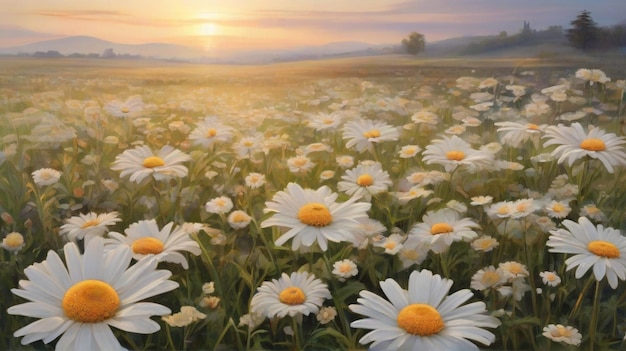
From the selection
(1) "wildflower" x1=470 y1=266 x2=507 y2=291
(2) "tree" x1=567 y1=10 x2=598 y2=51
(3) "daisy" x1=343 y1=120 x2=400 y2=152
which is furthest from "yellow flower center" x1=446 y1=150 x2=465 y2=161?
(2) "tree" x1=567 y1=10 x2=598 y2=51

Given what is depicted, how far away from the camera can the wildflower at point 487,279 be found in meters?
0.73

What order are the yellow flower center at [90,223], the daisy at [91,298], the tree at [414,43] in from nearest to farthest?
the daisy at [91,298]
the yellow flower center at [90,223]
the tree at [414,43]

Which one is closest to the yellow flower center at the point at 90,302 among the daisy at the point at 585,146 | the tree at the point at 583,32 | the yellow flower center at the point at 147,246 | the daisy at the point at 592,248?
the yellow flower center at the point at 147,246

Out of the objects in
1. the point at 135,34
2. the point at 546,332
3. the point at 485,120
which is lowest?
the point at 546,332

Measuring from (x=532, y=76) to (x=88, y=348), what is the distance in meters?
1.14

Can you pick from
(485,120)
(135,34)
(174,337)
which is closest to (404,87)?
(485,120)

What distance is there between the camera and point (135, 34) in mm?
1352

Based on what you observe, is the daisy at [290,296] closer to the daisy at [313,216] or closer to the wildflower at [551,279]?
the daisy at [313,216]

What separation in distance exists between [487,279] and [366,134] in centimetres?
38

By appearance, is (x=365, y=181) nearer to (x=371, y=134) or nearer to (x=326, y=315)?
(x=371, y=134)

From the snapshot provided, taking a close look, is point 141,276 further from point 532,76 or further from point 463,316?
point 532,76

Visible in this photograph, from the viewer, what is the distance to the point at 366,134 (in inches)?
41.6

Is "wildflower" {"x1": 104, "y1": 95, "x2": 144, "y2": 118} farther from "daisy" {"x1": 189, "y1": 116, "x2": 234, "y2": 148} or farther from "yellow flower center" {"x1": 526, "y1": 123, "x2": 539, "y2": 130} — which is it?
"yellow flower center" {"x1": 526, "y1": 123, "x2": 539, "y2": 130}

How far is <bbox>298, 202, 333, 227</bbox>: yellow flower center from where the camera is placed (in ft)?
2.47
